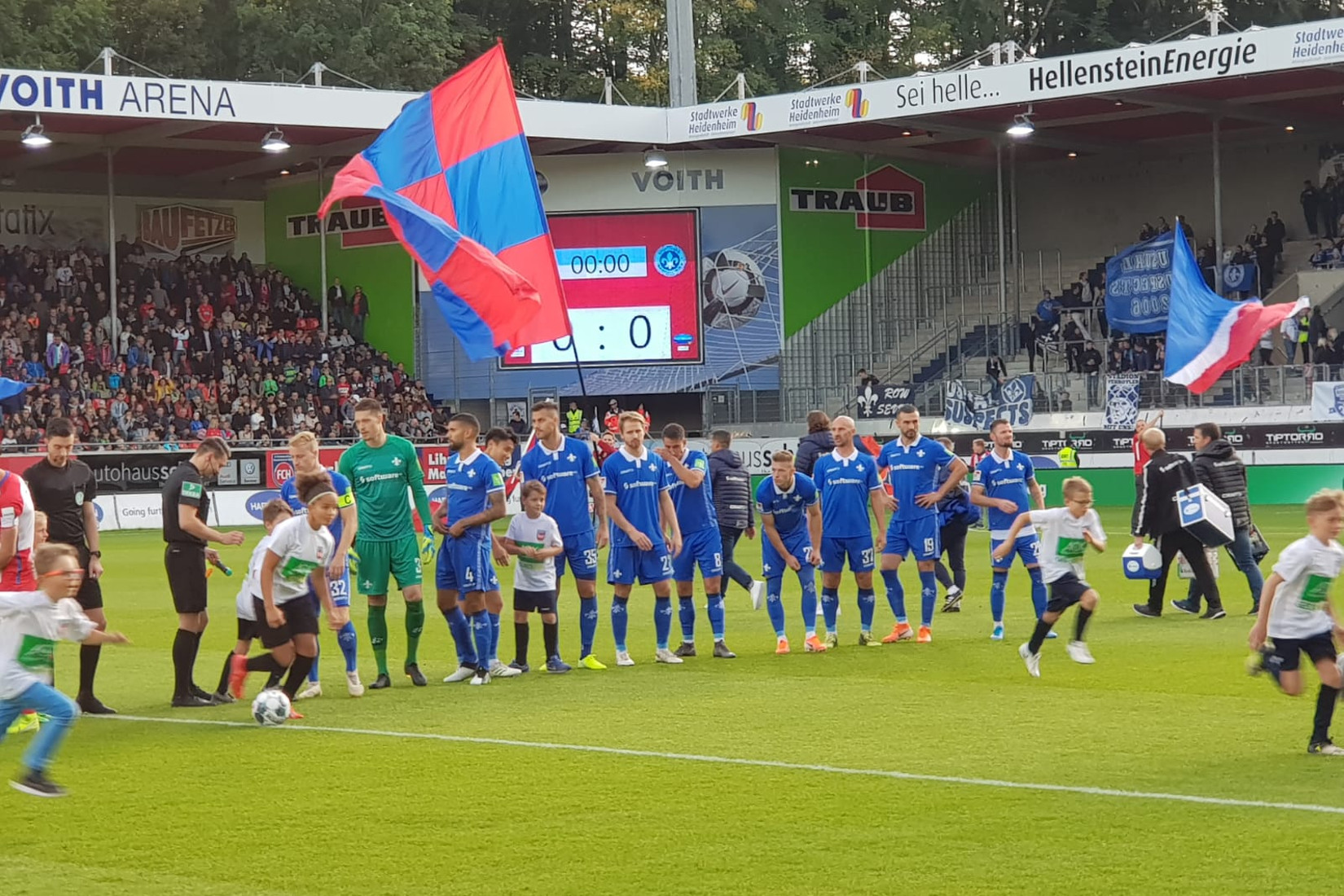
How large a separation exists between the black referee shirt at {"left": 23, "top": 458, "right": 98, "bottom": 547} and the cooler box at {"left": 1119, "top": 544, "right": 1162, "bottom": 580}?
10.3 m

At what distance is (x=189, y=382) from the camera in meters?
42.9

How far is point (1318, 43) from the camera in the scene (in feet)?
120

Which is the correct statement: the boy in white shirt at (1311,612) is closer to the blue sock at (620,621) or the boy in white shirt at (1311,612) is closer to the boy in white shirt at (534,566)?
the boy in white shirt at (534,566)

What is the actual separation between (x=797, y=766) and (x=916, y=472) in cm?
709

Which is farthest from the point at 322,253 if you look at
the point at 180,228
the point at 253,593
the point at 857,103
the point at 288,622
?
the point at 288,622

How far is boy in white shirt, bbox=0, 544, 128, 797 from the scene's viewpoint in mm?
9016

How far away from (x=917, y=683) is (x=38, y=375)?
31846mm

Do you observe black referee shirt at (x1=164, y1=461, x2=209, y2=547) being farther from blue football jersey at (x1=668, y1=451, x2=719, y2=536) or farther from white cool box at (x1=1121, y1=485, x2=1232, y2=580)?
white cool box at (x1=1121, y1=485, x2=1232, y2=580)

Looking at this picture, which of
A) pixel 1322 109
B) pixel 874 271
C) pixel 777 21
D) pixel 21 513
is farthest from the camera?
pixel 777 21


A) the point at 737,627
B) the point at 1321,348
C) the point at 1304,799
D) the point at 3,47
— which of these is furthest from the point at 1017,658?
the point at 3,47

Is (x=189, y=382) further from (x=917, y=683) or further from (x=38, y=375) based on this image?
(x=917, y=683)

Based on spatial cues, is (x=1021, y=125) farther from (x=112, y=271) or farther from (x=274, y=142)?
(x=112, y=271)

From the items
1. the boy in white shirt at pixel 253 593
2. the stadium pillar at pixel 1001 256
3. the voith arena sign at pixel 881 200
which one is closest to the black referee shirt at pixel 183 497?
the boy in white shirt at pixel 253 593

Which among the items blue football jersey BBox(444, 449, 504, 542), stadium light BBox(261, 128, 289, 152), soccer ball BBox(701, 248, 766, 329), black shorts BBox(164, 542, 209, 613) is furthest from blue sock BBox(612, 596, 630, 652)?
soccer ball BBox(701, 248, 766, 329)
